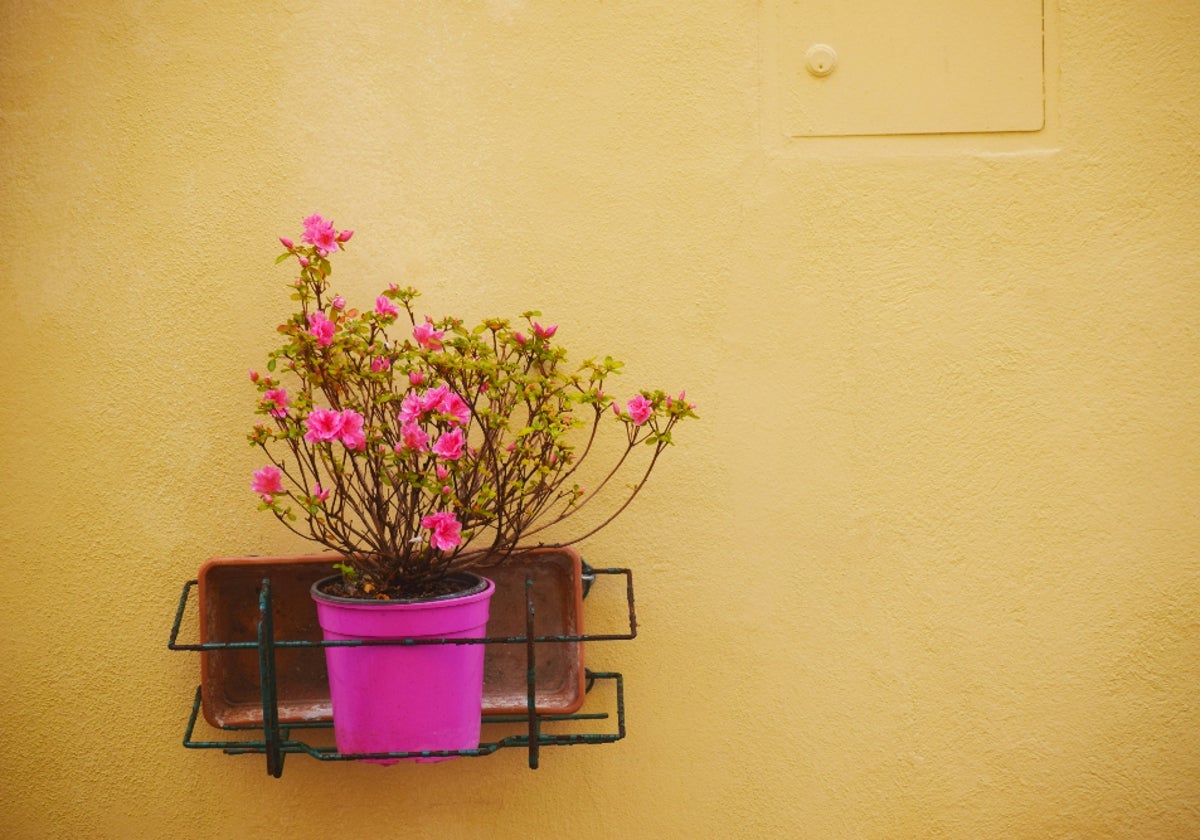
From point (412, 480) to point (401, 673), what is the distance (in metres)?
0.31

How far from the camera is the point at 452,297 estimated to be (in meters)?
1.67

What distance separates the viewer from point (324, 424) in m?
1.32

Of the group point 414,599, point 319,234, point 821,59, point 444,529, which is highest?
point 821,59

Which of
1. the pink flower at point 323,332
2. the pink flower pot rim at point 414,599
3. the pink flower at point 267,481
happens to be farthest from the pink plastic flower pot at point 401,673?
the pink flower at point 323,332

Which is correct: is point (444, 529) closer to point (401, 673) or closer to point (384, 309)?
point (401, 673)

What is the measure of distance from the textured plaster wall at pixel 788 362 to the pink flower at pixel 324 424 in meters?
0.40

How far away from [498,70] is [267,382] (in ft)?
2.41

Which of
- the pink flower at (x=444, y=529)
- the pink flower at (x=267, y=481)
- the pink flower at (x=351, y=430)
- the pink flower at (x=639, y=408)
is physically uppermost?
the pink flower at (x=639, y=408)

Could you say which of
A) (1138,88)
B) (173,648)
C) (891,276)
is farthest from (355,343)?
(1138,88)

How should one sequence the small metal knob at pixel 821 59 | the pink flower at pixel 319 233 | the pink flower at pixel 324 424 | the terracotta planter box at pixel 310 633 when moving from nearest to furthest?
1. the pink flower at pixel 324 424
2. the pink flower at pixel 319 233
3. the terracotta planter box at pixel 310 633
4. the small metal knob at pixel 821 59

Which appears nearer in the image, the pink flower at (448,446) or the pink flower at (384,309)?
the pink flower at (448,446)

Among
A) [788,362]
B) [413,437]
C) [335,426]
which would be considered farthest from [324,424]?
[788,362]

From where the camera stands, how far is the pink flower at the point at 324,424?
1315 mm

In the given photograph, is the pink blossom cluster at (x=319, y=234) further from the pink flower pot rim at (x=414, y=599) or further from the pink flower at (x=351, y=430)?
the pink flower pot rim at (x=414, y=599)
